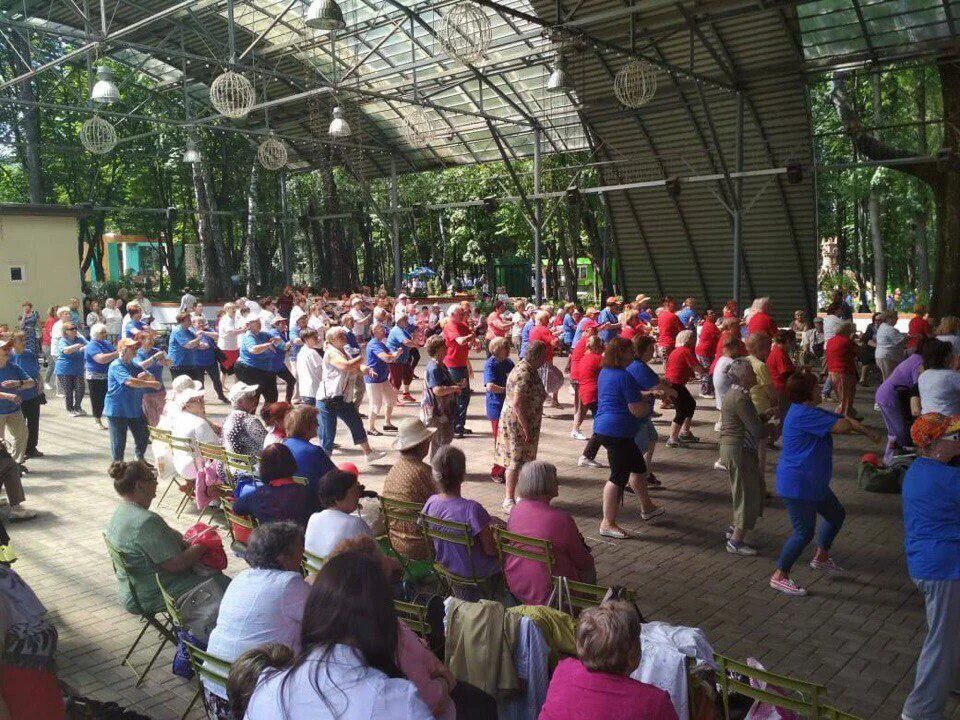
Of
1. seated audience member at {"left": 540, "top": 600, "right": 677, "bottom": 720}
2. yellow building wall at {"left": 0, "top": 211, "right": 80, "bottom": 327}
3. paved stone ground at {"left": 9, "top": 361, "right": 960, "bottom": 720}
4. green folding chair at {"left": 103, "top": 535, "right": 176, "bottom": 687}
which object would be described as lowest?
paved stone ground at {"left": 9, "top": 361, "right": 960, "bottom": 720}

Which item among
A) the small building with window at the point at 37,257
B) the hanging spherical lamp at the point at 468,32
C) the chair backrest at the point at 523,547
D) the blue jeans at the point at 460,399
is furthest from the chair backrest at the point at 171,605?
the small building with window at the point at 37,257

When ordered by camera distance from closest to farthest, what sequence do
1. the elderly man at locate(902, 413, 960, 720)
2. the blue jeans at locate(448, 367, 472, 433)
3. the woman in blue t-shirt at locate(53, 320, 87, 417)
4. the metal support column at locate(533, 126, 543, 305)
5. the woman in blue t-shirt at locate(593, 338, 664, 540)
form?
the elderly man at locate(902, 413, 960, 720)
the woman in blue t-shirt at locate(593, 338, 664, 540)
the blue jeans at locate(448, 367, 472, 433)
the woman in blue t-shirt at locate(53, 320, 87, 417)
the metal support column at locate(533, 126, 543, 305)

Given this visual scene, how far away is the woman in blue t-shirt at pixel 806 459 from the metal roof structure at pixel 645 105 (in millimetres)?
10157

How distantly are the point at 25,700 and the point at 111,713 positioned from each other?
676mm

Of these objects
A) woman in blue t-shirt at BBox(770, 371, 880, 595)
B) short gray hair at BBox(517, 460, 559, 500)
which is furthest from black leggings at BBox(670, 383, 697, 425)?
short gray hair at BBox(517, 460, 559, 500)

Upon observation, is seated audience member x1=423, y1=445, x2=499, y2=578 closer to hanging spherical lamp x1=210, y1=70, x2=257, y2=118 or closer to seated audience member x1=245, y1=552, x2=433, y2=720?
seated audience member x1=245, y1=552, x2=433, y2=720

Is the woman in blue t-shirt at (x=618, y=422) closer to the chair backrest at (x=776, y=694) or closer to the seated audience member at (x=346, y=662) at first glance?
the chair backrest at (x=776, y=694)

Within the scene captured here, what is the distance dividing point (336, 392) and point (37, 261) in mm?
16352

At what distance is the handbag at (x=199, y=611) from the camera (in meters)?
3.91

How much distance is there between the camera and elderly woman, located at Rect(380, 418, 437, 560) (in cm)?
481

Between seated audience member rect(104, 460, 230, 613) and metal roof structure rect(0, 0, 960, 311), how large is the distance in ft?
38.6

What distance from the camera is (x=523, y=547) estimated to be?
14.0ft

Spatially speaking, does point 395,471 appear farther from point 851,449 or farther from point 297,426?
point 851,449

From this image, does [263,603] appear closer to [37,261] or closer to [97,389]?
[97,389]
